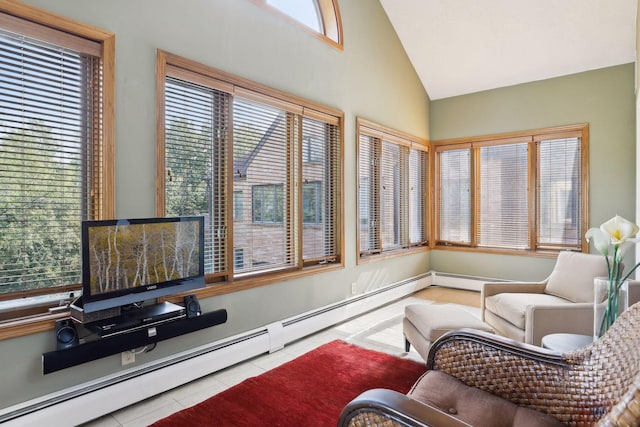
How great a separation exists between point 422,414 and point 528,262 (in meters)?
4.65

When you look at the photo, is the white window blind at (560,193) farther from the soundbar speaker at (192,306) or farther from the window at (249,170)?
the soundbar speaker at (192,306)

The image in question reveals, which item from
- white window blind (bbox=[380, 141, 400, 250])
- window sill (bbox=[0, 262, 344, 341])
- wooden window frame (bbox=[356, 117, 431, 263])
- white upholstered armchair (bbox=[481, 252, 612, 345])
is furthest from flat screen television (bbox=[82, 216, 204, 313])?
white window blind (bbox=[380, 141, 400, 250])

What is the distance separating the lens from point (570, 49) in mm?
4461

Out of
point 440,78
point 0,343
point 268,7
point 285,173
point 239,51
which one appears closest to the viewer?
point 0,343

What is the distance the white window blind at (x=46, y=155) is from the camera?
1.93 meters

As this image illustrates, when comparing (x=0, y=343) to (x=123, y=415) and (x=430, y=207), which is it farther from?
(x=430, y=207)

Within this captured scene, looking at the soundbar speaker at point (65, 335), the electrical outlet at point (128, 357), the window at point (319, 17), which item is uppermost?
the window at point (319, 17)

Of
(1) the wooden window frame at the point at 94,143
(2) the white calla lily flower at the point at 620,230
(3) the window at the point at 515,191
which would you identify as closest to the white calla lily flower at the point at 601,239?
(2) the white calla lily flower at the point at 620,230

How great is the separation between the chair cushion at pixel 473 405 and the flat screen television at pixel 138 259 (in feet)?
5.24

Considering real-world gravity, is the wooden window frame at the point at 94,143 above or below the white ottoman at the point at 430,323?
above

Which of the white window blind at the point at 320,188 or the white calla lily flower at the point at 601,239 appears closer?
the white calla lily flower at the point at 601,239

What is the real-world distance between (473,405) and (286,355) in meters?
1.86

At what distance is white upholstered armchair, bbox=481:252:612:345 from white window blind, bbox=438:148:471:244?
2.19 metres

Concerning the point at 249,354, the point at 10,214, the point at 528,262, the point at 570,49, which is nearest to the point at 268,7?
the point at 10,214
